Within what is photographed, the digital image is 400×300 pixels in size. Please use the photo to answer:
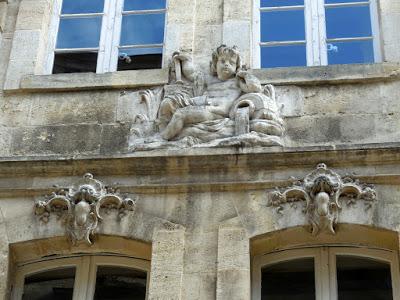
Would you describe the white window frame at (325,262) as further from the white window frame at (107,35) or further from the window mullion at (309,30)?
the white window frame at (107,35)

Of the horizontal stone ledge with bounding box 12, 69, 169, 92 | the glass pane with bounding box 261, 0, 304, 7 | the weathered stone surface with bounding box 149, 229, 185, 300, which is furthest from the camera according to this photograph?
the glass pane with bounding box 261, 0, 304, 7

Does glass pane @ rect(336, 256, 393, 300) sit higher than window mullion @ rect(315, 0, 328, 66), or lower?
lower

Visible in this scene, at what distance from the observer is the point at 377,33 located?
9.86 metres

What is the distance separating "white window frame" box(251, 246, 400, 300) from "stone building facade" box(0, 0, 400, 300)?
0.04ft

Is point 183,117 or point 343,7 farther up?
point 343,7

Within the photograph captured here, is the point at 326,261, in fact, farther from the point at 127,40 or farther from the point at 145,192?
the point at 127,40

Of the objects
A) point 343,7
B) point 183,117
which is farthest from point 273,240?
point 343,7

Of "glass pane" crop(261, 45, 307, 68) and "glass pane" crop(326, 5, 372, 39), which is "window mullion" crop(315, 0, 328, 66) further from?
"glass pane" crop(261, 45, 307, 68)

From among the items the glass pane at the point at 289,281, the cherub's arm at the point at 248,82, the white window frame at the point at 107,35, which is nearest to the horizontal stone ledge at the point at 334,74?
the cherub's arm at the point at 248,82

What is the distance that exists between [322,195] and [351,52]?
2.00 meters

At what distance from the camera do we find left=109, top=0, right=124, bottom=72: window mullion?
10062 millimetres

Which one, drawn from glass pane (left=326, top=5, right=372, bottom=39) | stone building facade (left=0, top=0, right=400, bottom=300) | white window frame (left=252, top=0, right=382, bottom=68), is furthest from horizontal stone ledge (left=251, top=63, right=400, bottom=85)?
glass pane (left=326, top=5, right=372, bottom=39)

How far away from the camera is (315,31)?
1000cm

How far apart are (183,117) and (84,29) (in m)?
1.96
